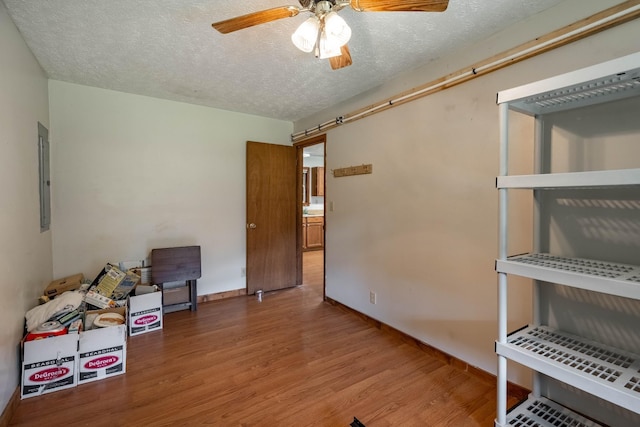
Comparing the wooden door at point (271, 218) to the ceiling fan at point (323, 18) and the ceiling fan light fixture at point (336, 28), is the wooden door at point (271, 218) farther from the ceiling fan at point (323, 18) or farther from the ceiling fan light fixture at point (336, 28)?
the ceiling fan light fixture at point (336, 28)

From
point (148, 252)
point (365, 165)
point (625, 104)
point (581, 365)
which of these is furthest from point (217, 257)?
point (625, 104)

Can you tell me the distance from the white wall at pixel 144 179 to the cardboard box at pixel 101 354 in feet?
4.05

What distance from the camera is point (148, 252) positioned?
3287 mm

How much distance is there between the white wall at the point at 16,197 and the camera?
1.64 m

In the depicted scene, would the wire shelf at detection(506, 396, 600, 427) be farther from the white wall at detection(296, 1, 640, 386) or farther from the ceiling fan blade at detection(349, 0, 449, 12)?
the ceiling fan blade at detection(349, 0, 449, 12)

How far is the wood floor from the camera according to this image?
170 cm

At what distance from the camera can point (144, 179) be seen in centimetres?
325

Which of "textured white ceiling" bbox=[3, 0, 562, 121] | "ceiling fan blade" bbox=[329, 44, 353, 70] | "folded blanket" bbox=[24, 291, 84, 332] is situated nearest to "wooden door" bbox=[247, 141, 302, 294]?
"textured white ceiling" bbox=[3, 0, 562, 121]

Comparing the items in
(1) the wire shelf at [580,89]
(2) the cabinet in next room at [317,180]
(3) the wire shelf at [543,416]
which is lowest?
(3) the wire shelf at [543,416]

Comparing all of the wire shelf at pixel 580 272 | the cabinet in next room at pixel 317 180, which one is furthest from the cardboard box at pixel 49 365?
the cabinet in next room at pixel 317 180

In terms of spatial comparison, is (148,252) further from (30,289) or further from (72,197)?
(30,289)

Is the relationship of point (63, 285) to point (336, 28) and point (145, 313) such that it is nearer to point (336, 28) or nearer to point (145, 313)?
point (145, 313)

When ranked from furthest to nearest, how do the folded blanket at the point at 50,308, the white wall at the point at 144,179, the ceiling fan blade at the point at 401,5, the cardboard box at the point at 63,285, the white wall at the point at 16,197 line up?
the white wall at the point at 144,179
the cardboard box at the point at 63,285
the folded blanket at the point at 50,308
the white wall at the point at 16,197
the ceiling fan blade at the point at 401,5

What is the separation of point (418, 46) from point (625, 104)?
1.24m
